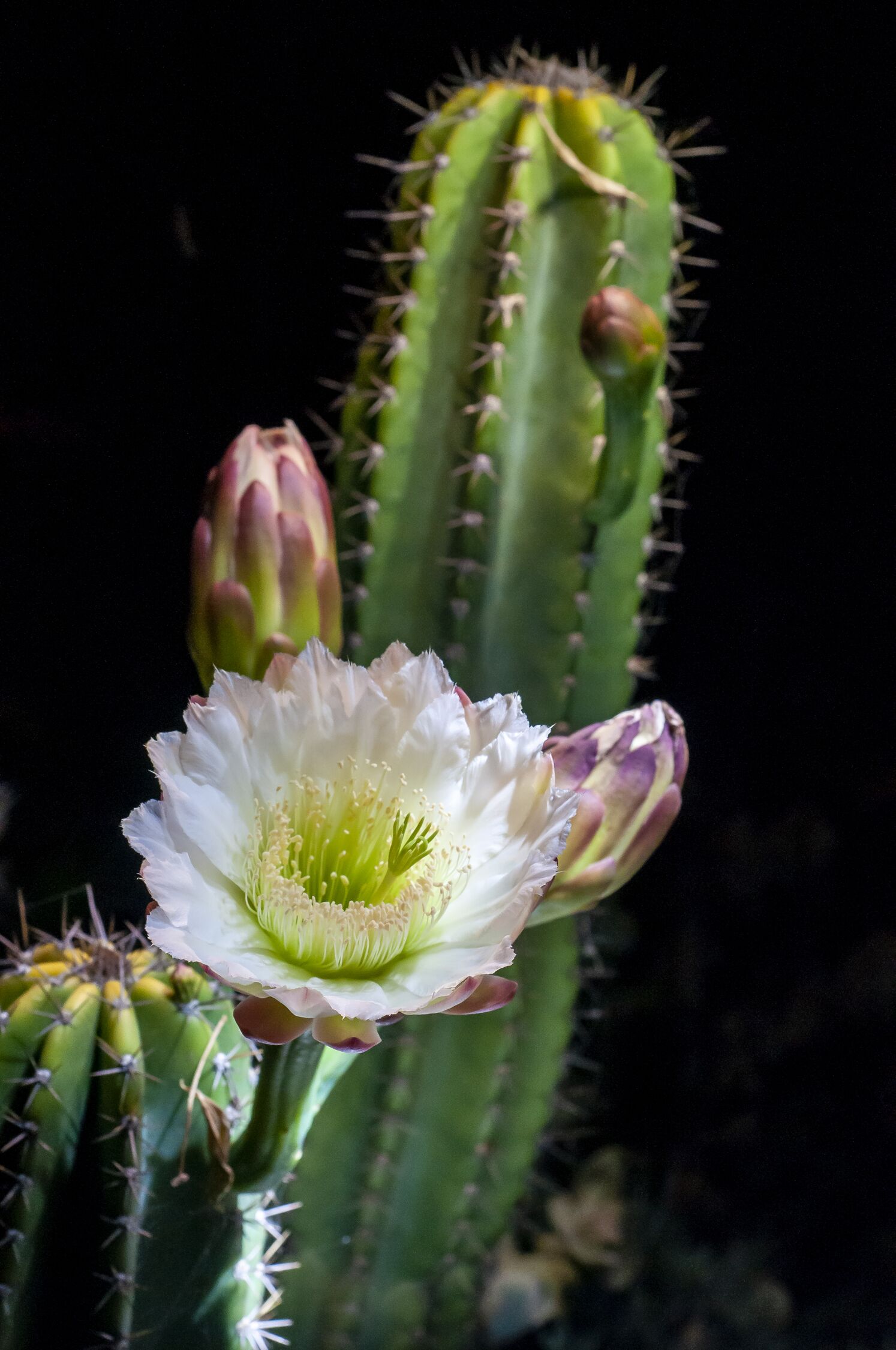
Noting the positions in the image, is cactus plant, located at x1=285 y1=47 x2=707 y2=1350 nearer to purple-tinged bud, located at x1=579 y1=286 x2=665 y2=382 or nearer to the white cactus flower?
purple-tinged bud, located at x1=579 y1=286 x2=665 y2=382

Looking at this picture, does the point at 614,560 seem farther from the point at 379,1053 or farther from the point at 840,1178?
the point at 840,1178

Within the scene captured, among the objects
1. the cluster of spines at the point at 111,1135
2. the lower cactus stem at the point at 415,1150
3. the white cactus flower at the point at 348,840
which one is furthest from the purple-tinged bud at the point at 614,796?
the lower cactus stem at the point at 415,1150

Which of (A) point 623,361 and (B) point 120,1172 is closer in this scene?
(B) point 120,1172

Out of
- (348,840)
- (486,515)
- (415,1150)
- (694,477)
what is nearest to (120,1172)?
(348,840)

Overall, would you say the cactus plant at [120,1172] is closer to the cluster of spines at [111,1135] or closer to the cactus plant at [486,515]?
the cluster of spines at [111,1135]

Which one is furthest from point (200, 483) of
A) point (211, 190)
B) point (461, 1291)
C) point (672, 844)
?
point (461, 1291)

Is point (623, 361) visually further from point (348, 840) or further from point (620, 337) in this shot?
point (348, 840)
